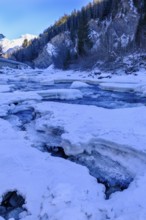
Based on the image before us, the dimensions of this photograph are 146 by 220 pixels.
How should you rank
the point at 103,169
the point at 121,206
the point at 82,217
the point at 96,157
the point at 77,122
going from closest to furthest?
1. the point at 82,217
2. the point at 121,206
3. the point at 103,169
4. the point at 96,157
5. the point at 77,122

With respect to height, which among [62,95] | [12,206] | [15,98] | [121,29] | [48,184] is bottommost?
[62,95]

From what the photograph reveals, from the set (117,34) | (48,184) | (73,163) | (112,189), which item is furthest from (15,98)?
(117,34)

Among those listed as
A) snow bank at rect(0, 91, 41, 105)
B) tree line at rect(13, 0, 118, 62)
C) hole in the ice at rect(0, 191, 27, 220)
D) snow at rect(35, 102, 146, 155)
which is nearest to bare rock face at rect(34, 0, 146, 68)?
tree line at rect(13, 0, 118, 62)

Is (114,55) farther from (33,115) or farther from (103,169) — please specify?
(103,169)

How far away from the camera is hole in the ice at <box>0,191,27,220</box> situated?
3115mm

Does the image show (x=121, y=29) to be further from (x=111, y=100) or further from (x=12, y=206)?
(x=12, y=206)

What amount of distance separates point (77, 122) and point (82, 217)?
3.50 meters

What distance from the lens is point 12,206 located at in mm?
3318

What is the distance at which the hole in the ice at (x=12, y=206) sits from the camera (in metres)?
3.12

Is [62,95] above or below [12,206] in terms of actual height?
below

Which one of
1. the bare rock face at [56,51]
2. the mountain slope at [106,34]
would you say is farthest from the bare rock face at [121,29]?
the bare rock face at [56,51]

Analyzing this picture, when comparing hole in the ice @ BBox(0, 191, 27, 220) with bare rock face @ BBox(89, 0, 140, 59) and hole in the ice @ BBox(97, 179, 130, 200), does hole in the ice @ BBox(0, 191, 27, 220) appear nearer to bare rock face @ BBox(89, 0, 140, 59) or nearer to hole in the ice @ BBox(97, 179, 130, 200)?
hole in the ice @ BBox(97, 179, 130, 200)

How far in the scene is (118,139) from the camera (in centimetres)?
476

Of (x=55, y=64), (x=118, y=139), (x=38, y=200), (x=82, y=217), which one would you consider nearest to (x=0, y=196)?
(x=38, y=200)
